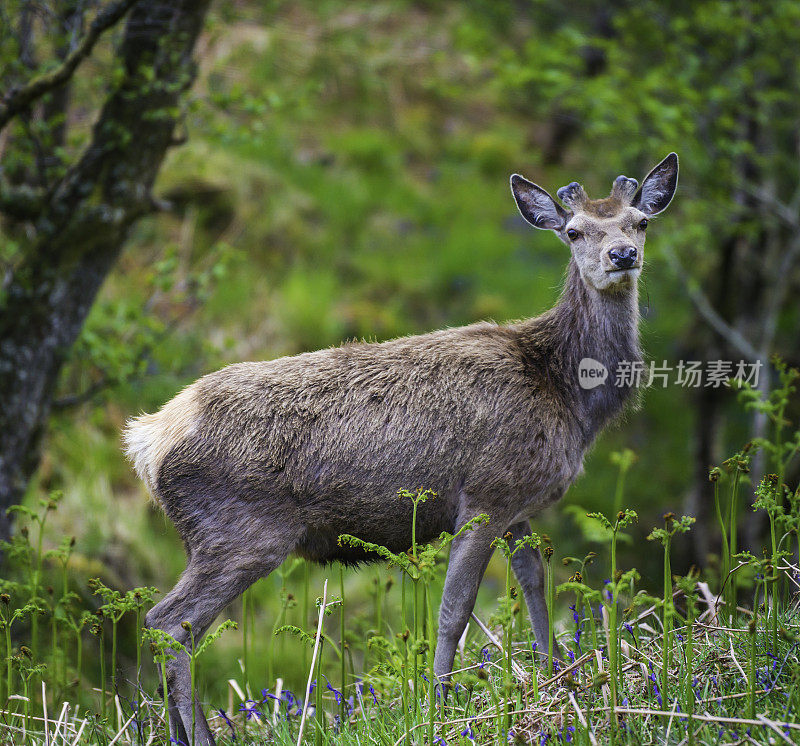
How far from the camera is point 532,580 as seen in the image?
16.5 ft

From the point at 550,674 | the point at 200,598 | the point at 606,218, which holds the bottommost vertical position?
the point at 550,674

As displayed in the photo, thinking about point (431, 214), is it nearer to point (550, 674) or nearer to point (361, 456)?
point (361, 456)

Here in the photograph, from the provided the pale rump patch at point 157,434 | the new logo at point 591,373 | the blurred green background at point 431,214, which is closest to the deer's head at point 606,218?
the new logo at point 591,373

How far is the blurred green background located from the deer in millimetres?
1146

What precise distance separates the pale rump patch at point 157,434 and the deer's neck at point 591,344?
1.85m

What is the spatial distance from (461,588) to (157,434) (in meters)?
1.71

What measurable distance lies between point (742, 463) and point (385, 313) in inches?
346

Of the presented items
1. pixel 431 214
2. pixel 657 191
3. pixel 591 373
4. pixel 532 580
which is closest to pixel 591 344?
pixel 591 373

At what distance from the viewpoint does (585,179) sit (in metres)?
14.4

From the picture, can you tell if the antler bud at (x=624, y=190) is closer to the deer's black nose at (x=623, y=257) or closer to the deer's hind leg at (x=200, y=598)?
the deer's black nose at (x=623, y=257)

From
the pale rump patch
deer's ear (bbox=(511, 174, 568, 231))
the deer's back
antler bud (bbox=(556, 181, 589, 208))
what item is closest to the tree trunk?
A: the pale rump patch

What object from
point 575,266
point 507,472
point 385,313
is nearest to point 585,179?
point 385,313

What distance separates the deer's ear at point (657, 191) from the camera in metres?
5.18

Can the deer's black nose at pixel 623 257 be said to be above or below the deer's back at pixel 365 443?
above
